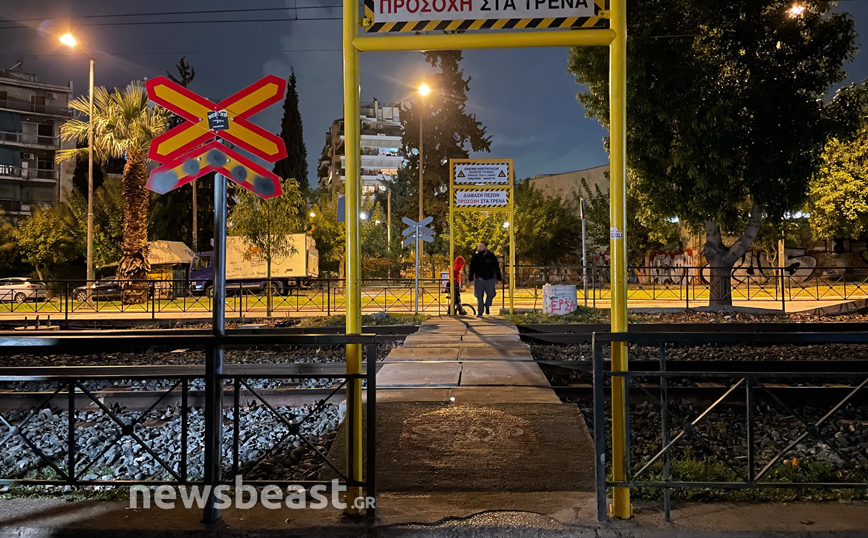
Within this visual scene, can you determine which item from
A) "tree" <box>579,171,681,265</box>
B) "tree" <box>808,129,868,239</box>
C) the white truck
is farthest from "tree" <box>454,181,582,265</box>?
"tree" <box>808,129,868,239</box>

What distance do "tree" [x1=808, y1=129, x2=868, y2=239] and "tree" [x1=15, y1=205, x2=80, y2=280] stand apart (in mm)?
→ 39582

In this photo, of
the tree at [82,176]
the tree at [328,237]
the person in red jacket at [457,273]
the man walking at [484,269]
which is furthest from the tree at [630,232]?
the tree at [82,176]

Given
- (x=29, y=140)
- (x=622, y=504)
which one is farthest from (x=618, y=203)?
(x=29, y=140)

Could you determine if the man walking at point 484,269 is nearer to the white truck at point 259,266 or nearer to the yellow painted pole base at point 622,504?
the yellow painted pole base at point 622,504

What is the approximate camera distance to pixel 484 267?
15094 millimetres

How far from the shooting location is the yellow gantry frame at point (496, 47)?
12.7 ft

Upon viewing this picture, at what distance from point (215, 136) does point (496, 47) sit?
2.00m

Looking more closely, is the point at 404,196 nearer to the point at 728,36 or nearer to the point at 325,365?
the point at 728,36

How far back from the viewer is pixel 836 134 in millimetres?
16781

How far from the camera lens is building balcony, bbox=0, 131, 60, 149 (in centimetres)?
5104

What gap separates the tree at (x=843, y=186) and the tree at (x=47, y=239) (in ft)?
130

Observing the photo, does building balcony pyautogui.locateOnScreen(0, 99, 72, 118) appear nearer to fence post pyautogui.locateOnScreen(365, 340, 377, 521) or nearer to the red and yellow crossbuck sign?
the red and yellow crossbuck sign

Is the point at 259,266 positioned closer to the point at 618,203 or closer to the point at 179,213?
the point at 179,213

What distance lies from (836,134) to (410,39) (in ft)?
57.4
